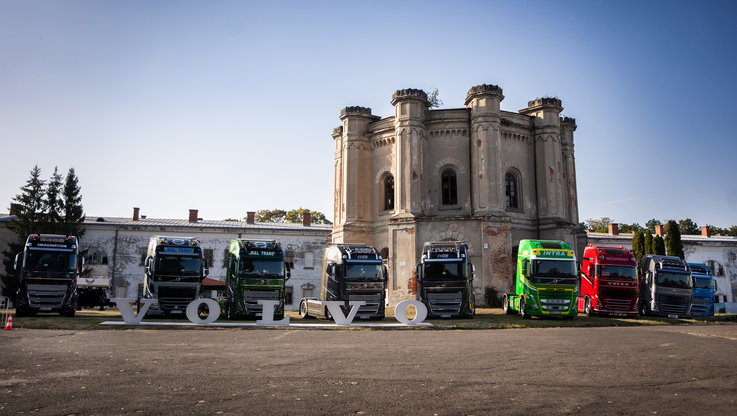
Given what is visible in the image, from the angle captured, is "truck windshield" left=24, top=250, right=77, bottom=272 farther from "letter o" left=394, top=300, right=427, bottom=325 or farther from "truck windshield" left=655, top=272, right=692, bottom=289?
"truck windshield" left=655, top=272, right=692, bottom=289

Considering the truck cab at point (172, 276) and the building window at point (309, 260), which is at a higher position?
the building window at point (309, 260)

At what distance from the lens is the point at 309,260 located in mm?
45438

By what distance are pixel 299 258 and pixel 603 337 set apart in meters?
32.0

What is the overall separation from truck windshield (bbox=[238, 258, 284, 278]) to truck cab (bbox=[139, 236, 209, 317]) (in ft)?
Result: 7.59

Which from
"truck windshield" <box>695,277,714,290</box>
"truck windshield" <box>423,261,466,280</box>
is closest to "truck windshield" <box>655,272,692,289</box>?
"truck windshield" <box>695,277,714,290</box>

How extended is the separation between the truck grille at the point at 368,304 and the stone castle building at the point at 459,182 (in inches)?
357

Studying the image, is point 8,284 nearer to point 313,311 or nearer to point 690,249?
point 313,311

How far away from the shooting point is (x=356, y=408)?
6.92 meters

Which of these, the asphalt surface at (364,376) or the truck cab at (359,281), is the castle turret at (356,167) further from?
the asphalt surface at (364,376)

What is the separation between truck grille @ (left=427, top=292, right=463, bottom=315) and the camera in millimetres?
23375

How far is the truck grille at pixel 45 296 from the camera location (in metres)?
22.9

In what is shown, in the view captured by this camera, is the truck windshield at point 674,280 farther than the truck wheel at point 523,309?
Yes

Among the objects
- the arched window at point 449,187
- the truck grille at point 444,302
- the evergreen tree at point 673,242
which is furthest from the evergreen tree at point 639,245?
the truck grille at point 444,302

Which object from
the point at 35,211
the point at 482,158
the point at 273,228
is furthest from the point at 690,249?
the point at 35,211
